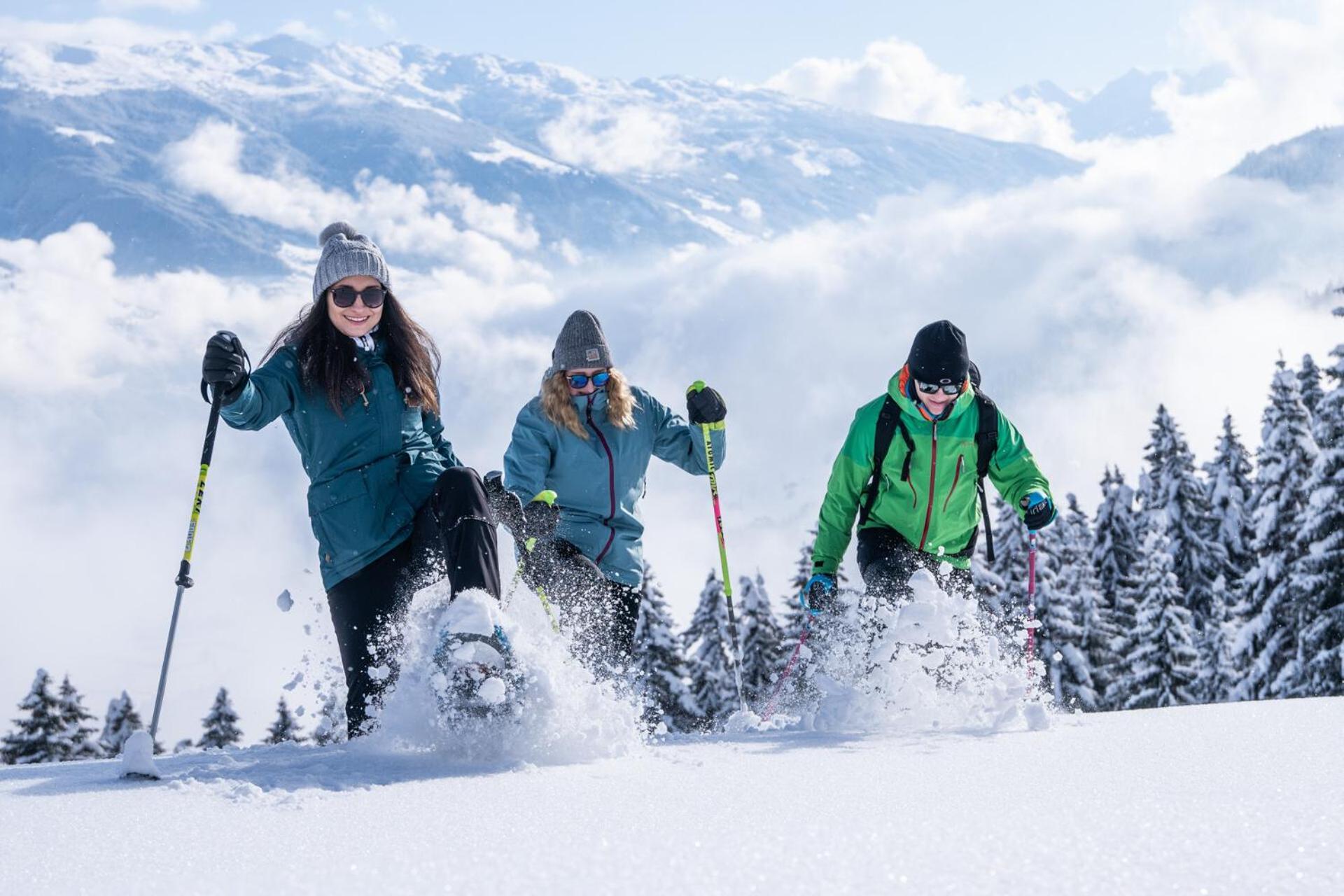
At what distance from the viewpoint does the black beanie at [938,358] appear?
6.04 metres

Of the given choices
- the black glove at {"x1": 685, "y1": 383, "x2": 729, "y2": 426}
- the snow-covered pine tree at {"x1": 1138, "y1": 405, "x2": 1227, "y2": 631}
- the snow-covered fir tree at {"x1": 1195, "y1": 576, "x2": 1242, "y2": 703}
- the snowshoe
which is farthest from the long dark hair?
the snow-covered pine tree at {"x1": 1138, "y1": 405, "x2": 1227, "y2": 631}

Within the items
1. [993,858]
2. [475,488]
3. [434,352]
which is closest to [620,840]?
[993,858]

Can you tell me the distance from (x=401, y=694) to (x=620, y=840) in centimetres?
179

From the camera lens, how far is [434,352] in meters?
5.43

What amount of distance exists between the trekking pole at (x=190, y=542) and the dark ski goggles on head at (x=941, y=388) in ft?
11.9

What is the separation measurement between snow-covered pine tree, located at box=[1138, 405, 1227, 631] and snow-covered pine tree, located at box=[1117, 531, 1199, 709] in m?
11.6

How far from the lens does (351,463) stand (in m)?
4.93

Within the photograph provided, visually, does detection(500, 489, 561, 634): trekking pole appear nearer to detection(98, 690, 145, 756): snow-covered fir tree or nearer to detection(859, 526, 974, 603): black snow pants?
detection(859, 526, 974, 603): black snow pants

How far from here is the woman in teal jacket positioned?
15.8ft

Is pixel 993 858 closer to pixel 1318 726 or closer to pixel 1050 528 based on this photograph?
pixel 1318 726

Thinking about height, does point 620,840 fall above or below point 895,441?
below

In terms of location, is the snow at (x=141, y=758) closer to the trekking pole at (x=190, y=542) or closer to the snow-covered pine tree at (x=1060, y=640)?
the trekking pole at (x=190, y=542)

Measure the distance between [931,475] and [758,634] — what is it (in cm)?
2943

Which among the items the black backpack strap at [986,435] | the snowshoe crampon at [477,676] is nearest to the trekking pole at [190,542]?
the snowshoe crampon at [477,676]
